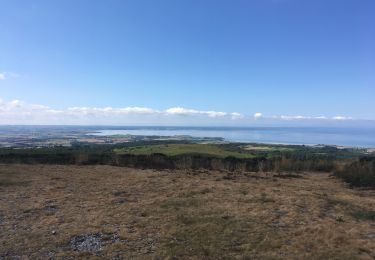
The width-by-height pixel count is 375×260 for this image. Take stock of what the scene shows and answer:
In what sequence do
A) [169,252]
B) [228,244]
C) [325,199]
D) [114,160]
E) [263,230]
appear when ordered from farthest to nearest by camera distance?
[114,160]
[325,199]
[263,230]
[228,244]
[169,252]

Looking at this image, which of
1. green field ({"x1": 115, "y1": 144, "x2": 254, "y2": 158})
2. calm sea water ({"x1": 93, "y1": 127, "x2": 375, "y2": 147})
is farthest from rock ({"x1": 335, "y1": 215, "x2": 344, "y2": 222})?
calm sea water ({"x1": 93, "y1": 127, "x2": 375, "y2": 147})

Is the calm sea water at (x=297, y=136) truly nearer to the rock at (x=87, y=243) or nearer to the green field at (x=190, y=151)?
the green field at (x=190, y=151)

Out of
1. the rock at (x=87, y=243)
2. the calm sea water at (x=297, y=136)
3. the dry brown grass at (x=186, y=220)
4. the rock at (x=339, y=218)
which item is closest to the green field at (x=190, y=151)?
the dry brown grass at (x=186, y=220)

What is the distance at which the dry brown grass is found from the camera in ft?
16.9

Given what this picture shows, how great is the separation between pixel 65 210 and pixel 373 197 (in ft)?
29.4

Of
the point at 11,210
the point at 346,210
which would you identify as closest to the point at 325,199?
the point at 346,210

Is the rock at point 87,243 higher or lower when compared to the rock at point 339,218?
lower

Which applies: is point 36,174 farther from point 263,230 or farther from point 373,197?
point 373,197

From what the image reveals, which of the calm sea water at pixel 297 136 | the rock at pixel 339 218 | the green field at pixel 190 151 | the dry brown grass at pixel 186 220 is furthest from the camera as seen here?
the calm sea water at pixel 297 136

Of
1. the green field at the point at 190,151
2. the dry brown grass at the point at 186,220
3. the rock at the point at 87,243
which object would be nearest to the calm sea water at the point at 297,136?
the green field at the point at 190,151

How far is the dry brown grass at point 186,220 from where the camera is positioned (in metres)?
5.14

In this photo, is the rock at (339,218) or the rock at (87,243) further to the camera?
the rock at (339,218)

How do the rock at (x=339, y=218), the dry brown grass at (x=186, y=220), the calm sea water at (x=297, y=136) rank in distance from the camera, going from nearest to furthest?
the dry brown grass at (x=186, y=220) < the rock at (x=339, y=218) < the calm sea water at (x=297, y=136)

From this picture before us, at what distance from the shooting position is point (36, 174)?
13469 millimetres
